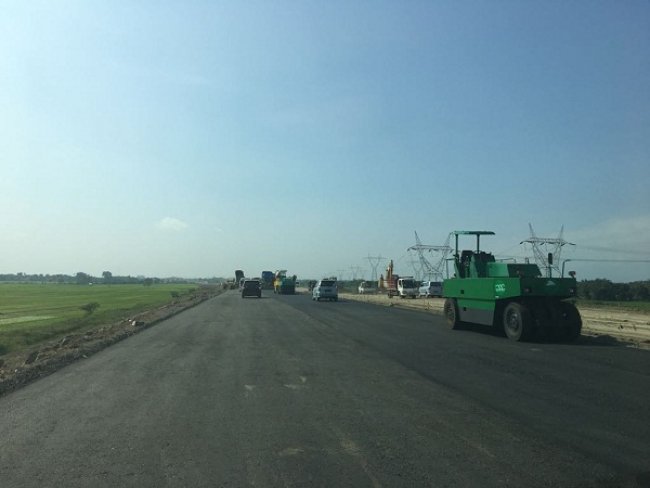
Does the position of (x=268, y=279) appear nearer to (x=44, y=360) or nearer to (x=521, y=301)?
(x=521, y=301)

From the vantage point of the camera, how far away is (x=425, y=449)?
279 inches

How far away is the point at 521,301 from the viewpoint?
20.8m

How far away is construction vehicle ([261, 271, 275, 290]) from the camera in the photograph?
108m

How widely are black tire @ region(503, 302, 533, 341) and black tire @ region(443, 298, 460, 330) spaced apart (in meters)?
3.75

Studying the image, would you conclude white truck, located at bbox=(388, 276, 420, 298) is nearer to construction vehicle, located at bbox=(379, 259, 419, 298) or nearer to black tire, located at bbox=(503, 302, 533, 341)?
construction vehicle, located at bbox=(379, 259, 419, 298)

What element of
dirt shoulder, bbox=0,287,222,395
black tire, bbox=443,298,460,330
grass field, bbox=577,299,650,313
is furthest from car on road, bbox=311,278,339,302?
dirt shoulder, bbox=0,287,222,395

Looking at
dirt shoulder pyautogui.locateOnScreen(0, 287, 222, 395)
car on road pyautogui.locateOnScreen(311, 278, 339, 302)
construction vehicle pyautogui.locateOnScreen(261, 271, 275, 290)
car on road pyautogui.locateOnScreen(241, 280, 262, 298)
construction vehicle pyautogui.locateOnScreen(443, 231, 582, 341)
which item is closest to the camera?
dirt shoulder pyautogui.locateOnScreen(0, 287, 222, 395)

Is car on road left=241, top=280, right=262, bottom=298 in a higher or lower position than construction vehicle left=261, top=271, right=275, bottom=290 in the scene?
lower

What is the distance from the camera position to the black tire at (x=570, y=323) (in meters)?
20.2

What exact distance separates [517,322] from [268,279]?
90.0 metres

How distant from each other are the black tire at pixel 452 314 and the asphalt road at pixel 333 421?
8.25 m

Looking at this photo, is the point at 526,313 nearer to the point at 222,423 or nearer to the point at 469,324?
the point at 469,324

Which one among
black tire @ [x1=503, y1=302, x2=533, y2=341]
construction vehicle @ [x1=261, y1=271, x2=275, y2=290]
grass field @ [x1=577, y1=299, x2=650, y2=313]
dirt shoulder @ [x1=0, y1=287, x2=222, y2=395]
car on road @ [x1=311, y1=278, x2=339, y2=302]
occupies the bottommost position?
dirt shoulder @ [x1=0, y1=287, x2=222, y2=395]

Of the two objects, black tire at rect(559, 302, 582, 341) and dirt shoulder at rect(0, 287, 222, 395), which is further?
black tire at rect(559, 302, 582, 341)
